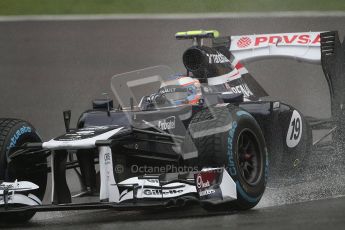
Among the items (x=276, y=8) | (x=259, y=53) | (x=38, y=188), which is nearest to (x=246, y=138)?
(x=38, y=188)

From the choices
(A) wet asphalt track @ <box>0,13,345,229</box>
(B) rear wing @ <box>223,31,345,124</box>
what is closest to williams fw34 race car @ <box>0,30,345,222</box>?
(B) rear wing @ <box>223,31,345,124</box>

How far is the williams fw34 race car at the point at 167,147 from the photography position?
8742mm

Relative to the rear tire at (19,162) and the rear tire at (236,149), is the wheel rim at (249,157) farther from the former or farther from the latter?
the rear tire at (19,162)

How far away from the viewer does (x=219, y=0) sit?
648 inches

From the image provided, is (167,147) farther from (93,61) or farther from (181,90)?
(93,61)

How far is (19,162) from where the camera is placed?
31.2 feet

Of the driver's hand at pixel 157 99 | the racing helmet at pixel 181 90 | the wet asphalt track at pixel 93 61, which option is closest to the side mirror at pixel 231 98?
the racing helmet at pixel 181 90

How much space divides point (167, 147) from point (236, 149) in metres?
0.83

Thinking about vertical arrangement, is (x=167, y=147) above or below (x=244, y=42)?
below

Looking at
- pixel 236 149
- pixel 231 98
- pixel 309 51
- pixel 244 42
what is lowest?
pixel 236 149

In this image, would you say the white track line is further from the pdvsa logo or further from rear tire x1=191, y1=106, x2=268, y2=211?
rear tire x1=191, y1=106, x2=268, y2=211

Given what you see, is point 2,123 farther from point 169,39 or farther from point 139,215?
point 169,39

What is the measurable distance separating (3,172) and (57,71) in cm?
604

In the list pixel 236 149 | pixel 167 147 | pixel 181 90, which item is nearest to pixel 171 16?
pixel 181 90
